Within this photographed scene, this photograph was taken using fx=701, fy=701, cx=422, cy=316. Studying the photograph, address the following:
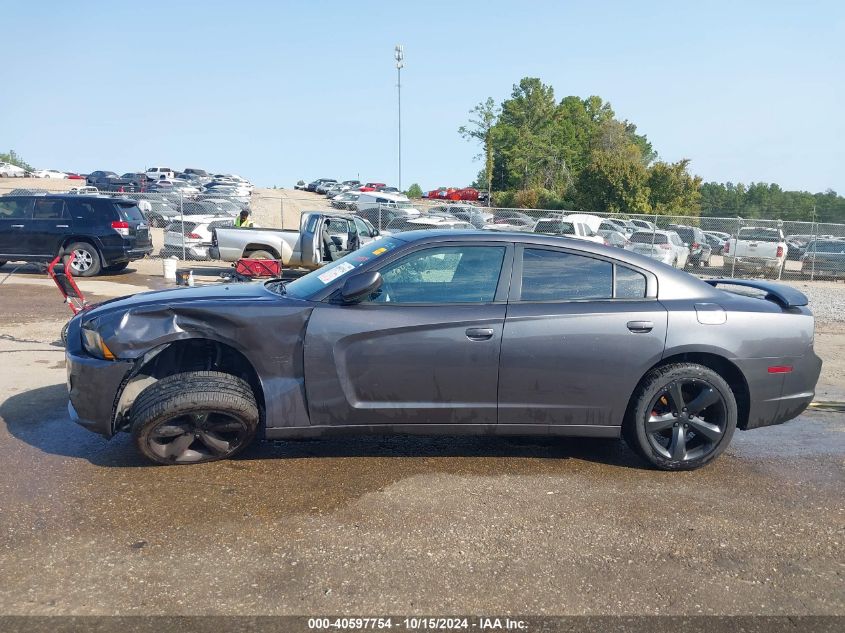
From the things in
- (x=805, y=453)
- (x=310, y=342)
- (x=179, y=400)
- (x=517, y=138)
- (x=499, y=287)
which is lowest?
(x=805, y=453)

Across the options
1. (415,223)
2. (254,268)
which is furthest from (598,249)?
(415,223)

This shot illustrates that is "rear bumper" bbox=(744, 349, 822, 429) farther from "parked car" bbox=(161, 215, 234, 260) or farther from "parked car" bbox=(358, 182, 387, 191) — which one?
"parked car" bbox=(358, 182, 387, 191)

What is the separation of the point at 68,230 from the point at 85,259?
0.67 meters

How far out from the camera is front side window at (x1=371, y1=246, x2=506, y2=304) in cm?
450

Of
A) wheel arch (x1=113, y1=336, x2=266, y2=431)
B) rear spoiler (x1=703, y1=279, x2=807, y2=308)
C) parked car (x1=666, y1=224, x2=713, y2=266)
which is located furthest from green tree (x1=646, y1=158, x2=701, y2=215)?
wheel arch (x1=113, y1=336, x2=266, y2=431)

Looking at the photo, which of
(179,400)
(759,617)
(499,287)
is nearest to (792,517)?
(759,617)

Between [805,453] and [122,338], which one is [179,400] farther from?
[805,453]

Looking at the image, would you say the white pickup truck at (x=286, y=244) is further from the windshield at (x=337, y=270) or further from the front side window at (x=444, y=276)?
the front side window at (x=444, y=276)

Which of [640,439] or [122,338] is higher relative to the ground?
[122,338]

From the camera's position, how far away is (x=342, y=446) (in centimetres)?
498

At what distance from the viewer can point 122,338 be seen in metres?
4.27

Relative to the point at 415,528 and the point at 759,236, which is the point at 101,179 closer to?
the point at 759,236

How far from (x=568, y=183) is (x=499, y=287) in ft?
192

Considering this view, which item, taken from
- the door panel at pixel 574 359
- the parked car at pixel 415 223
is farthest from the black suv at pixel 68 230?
the door panel at pixel 574 359
